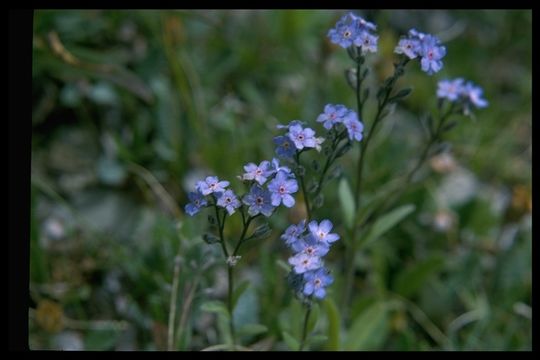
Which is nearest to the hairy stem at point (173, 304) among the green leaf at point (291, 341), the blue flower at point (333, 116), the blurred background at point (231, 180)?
the blurred background at point (231, 180)

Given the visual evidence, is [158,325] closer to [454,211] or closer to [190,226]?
[190,226]

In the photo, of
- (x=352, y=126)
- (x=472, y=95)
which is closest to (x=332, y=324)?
(x=352, y=126)

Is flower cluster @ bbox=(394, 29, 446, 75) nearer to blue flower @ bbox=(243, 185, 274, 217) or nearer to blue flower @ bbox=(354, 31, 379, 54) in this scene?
blue flower @ bbox=(354, 31, 379, 54)

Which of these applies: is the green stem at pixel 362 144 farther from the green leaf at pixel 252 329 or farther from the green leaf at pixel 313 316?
the green leaf at pixel 252 329

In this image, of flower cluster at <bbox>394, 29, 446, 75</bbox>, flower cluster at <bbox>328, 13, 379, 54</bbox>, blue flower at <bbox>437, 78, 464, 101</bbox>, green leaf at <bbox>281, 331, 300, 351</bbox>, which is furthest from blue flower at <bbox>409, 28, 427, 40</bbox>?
green leaf at <bbox>281, 331, 300, 351</bbox>
